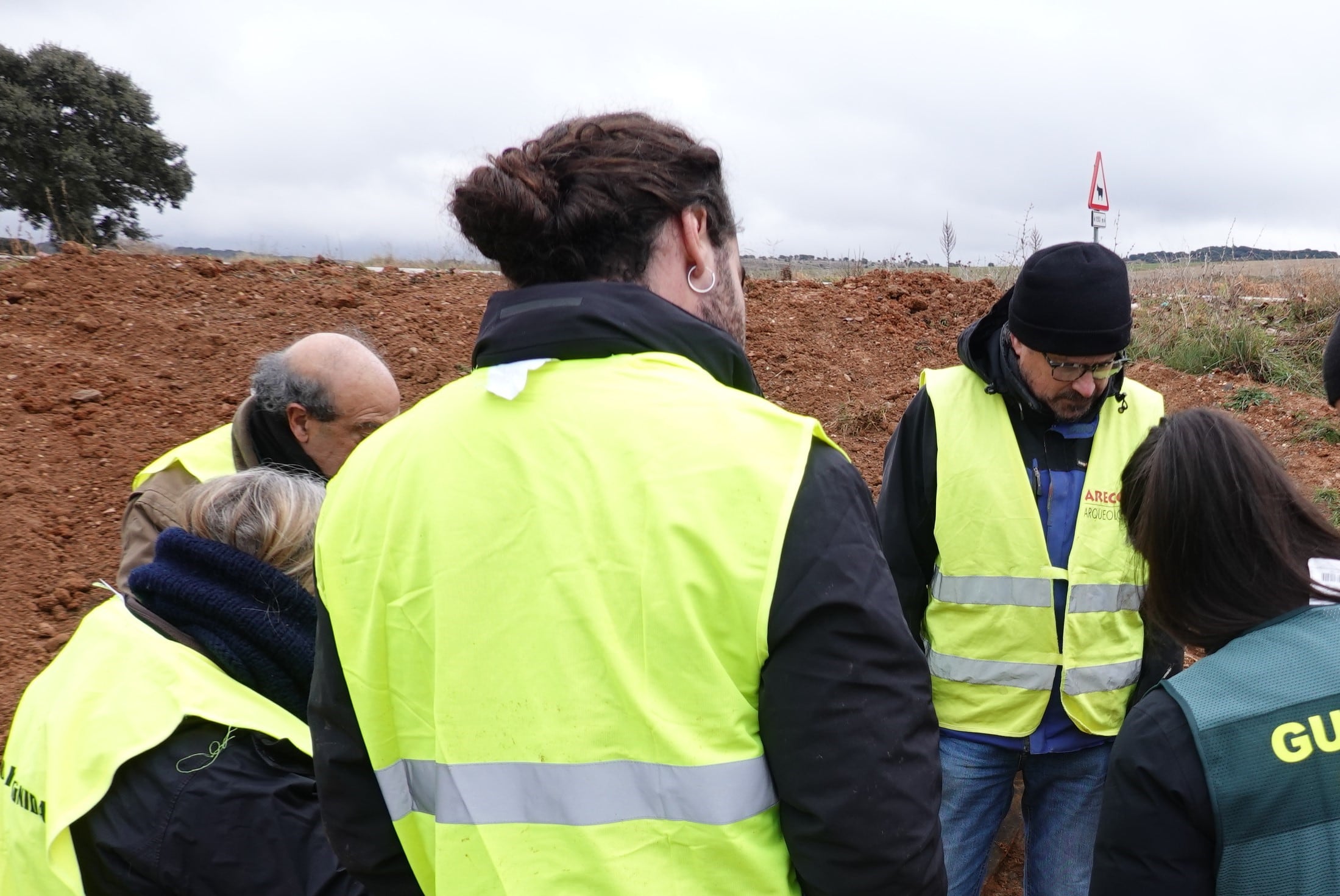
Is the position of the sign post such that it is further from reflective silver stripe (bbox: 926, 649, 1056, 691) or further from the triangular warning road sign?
reflective silver stripe (bbox: 926, 649, 1056, 691)

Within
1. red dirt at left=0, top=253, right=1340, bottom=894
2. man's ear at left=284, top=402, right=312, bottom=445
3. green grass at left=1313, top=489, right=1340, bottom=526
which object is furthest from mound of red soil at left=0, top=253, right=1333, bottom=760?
man's ear at left=284, top=402, right=312, bottom=445

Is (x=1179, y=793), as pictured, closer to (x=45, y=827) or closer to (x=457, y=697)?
(x=457, y=697)

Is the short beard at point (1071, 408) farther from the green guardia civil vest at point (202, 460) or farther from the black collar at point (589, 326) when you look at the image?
the green guardia civil vest at point (202, 460)

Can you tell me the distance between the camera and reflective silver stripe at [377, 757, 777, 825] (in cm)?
119

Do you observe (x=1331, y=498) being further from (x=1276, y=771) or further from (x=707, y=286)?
(x=707, y=286)

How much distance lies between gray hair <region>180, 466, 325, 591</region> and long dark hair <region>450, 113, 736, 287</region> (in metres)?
0.82

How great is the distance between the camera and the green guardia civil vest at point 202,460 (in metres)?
3.12

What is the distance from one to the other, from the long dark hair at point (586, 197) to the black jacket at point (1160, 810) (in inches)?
40.1

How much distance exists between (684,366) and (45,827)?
134 centimetres

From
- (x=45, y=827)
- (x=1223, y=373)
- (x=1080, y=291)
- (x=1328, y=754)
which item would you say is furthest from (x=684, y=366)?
(x=1223, y=373)

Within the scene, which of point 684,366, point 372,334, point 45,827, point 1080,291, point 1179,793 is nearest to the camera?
point 684,366

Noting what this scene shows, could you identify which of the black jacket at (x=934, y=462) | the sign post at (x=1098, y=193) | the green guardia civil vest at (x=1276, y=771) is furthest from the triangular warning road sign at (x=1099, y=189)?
the green guardia civil vest at (x=1276, y=771)

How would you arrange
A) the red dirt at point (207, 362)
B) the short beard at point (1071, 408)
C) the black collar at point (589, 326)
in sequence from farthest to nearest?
the red dirt at point (207, 362) → the short beard at point (1071, 408) → the black collar at point (589, 326)

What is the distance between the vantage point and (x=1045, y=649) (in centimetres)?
265
